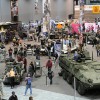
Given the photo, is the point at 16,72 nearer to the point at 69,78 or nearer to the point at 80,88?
the point at 69,78

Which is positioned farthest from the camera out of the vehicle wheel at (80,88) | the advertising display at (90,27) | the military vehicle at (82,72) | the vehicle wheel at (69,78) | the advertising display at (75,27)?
the advertising display at (90,27)

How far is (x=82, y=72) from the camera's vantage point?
21.3 metres

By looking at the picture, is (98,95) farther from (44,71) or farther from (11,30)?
(11,30)

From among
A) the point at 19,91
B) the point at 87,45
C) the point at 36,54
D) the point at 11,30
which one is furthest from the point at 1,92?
the point at 11,30

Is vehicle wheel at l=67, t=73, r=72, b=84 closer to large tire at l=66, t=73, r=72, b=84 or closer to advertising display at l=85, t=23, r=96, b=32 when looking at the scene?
large tire at l=66, t=73, r=72, b=84

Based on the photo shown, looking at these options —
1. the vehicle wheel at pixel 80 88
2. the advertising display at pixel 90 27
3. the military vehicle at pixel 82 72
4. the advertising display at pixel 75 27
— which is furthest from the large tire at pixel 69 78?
the advertising display at pixel 90 27

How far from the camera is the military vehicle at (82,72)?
20.1 meters

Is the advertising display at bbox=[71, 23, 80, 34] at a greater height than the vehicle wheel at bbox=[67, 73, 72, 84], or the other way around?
the advertising display at bbox=[71, 23, 80, 34]

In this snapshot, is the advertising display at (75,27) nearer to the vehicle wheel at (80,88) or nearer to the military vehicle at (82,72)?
the military vehicle at (82,72)

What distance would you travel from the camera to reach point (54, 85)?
2367 centimetres

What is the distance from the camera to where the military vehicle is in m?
20.1

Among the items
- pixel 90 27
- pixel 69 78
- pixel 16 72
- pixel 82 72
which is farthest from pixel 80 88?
pixel 90 27

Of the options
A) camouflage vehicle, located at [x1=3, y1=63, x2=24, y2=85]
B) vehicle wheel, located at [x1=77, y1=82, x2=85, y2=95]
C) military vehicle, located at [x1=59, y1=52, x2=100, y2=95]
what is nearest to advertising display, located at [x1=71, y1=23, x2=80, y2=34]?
military vehicle, located at [x1=59, y1=52, x2=100, y2=95]

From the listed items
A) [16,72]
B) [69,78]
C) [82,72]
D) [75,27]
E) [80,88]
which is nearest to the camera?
[80,88]
